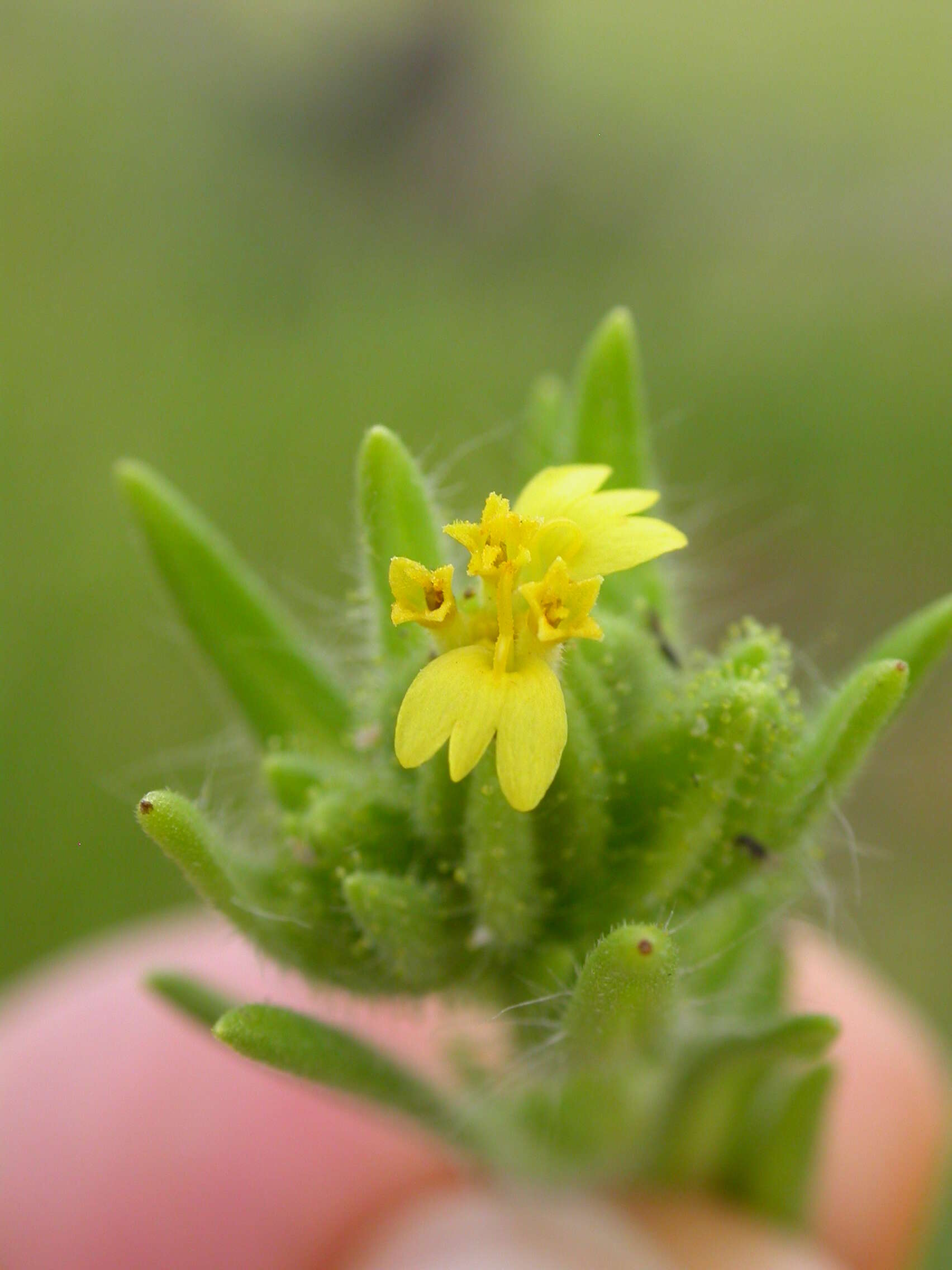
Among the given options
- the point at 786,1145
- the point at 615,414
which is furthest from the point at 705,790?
the point at 786,1145

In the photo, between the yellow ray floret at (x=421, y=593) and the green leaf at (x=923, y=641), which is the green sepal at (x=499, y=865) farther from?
the green leaf at (x=923, y=641)

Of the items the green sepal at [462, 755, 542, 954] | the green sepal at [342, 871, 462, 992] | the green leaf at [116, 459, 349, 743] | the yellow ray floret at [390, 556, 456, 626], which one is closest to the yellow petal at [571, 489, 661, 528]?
the yellow ray floret at [390, 556, 456, 626]

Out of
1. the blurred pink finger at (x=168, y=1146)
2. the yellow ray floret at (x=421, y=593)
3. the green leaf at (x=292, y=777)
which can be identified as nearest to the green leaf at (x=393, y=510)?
the yellow ray floret at (x=421, y=593)

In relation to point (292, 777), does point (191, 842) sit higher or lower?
lower

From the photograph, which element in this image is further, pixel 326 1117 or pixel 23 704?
pixel 23 704

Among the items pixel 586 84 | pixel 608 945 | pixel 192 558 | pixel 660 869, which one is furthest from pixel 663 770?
pixel 586 84

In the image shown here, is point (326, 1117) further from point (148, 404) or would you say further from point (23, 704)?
point (148, 404)

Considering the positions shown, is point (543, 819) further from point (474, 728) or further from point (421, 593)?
point (421, 593)
